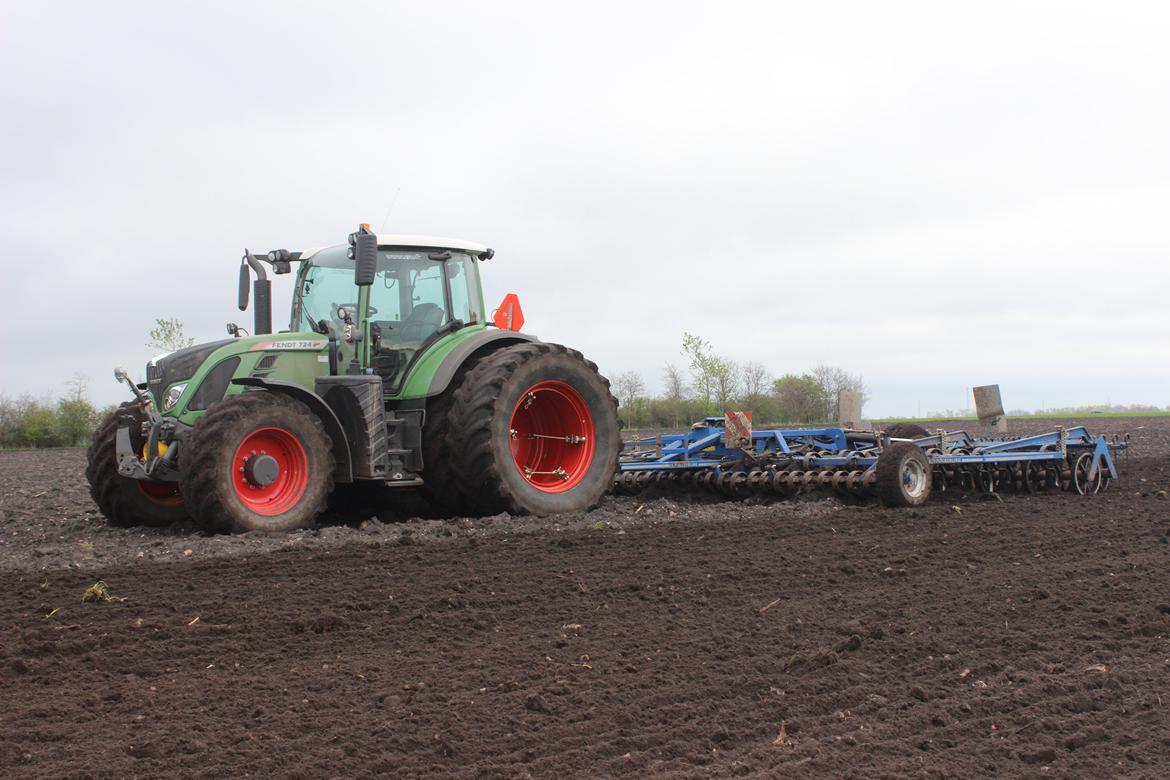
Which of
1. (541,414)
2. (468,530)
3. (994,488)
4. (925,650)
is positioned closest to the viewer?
(925,650)

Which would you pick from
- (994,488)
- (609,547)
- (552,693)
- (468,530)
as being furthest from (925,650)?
(994,488)

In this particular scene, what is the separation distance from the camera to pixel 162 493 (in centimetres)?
886

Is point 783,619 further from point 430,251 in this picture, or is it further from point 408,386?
point 430,251

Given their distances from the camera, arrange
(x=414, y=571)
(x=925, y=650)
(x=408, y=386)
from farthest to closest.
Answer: (x=408, y=386), (x=414, y=571), (x=925, y=650)

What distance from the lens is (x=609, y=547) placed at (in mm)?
7344

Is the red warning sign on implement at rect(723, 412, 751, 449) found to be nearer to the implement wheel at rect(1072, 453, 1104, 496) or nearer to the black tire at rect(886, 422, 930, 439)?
the black tire at rect(886, 422, 930, 439)

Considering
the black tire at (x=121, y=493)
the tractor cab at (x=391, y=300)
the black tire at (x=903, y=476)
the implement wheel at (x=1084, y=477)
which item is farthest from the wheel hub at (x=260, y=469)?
the implement wheel at (x=1084, y=477)

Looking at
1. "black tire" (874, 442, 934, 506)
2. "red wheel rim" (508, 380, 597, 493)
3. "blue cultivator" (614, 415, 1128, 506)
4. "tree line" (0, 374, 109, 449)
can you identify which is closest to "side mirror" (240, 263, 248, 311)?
"red wheel rim" (508, 380, 597, 493)

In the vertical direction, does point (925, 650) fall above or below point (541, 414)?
below

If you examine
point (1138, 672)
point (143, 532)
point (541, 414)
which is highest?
point (541, 414)

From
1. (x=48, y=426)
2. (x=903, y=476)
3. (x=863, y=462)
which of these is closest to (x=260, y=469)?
(x=863, y=462)

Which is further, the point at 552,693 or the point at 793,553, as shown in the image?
the point at 793,553

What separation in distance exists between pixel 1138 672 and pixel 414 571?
3823mm

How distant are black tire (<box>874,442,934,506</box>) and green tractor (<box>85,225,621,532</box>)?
2.41m
